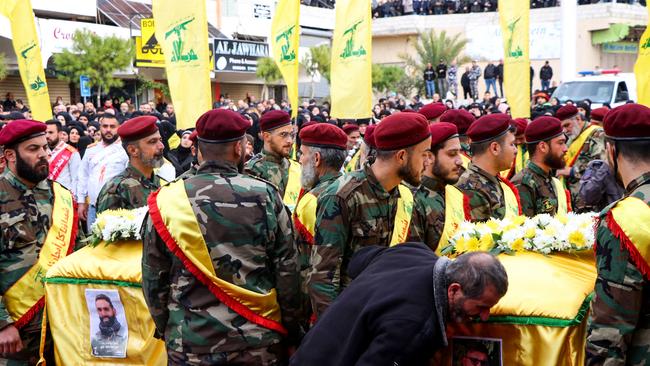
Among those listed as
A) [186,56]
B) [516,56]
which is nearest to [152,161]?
[186,56]

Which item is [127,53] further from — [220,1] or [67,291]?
[67,291]

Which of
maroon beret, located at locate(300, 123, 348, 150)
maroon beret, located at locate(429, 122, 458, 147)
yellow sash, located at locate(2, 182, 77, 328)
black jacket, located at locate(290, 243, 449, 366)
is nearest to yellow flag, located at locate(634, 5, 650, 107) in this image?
maroon beret, located at locate(429, 122, 458, 147)

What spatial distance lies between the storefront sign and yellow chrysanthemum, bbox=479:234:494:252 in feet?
96.0

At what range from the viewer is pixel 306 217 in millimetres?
5090

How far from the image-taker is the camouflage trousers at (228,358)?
3.86 m

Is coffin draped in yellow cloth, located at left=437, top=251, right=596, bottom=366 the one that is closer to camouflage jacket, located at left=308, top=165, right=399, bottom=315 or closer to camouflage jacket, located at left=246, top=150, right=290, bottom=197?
camouflage jacket, located at left=308, top=165, right=399, bottom=315

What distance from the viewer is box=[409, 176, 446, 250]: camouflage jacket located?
15.6 ft

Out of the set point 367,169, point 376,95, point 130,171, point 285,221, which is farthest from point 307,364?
point 376,95

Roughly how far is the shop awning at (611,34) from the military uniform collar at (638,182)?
138 ft

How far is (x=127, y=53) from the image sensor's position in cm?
2766

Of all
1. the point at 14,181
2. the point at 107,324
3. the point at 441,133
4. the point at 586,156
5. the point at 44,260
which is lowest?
the point at 107,324

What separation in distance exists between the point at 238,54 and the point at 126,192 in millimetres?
28998

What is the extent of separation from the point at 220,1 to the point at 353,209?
36.7 meters

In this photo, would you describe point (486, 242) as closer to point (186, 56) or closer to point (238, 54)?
point (186, 56)
